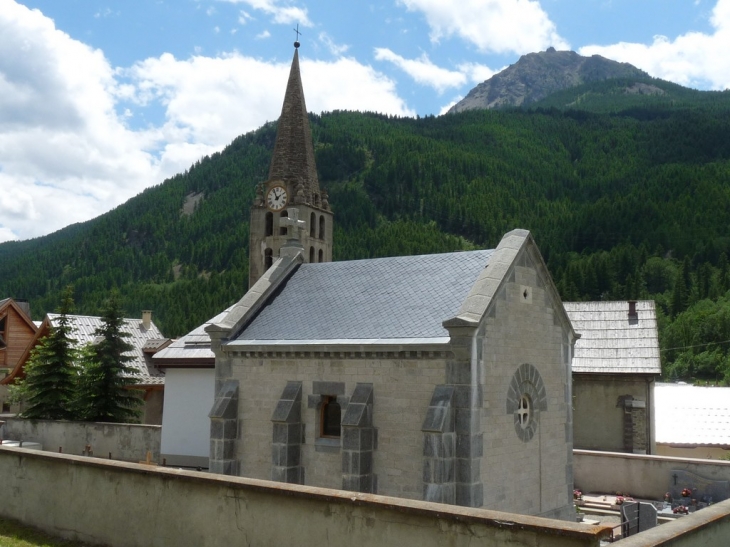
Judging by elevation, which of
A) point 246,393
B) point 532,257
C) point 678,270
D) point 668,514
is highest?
point 678,270

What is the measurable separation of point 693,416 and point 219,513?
24533mm

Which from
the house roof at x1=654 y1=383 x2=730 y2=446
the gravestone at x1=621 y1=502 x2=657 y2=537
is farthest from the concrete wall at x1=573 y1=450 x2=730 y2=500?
the house roof at x1=654 y1=383 x2=730 y2=446

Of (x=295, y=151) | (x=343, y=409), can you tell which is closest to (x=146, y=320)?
(x=295, y=151)

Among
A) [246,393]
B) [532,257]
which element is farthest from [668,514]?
[246,393]

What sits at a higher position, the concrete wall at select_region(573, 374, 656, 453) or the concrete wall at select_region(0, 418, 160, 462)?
the concrete wall at select_region(573, 374, 656, 453)

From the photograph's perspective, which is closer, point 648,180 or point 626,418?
point 626,418

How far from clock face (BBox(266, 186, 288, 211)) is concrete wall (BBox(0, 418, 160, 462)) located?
504 inches

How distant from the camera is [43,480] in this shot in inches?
553

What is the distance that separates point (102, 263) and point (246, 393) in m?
157

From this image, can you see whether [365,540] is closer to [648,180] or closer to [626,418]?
[626,418]

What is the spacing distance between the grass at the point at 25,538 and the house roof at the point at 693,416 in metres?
22.5

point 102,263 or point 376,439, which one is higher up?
point 102,263

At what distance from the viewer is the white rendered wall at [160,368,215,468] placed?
24.9 m

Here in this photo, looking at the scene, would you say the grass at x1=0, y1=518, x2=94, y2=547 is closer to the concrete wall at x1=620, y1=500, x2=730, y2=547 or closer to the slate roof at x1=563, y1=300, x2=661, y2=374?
the concrete wall at x1=620, y1=500, x2=730, y2=547
